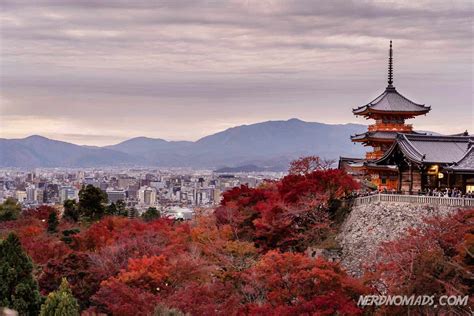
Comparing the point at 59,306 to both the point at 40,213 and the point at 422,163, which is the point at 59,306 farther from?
the point at 40,213

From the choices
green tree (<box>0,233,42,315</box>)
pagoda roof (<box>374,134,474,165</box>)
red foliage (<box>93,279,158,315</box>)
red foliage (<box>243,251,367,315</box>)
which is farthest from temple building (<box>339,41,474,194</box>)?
green tree (<box>0,233,42,315</box>)

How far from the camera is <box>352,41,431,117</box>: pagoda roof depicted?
115ft

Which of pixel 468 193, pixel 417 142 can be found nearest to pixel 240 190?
pixel 417 142

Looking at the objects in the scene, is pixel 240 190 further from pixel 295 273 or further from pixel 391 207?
pixel 295 273

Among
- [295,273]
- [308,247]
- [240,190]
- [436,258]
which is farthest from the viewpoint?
[240,190]

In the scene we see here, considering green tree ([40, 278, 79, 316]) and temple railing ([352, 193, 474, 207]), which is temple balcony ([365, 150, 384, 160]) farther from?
green tree ([40, 278, 79, 316])

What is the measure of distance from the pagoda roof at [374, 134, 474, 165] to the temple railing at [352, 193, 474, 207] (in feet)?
6.37

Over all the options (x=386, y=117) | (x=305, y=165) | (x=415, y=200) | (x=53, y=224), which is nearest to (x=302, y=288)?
(x=415, y=200)

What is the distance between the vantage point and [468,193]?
82.2 ft

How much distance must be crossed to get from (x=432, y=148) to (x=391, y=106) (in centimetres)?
814

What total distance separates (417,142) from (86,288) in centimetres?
1347

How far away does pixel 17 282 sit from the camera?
→ 21750 millimetres

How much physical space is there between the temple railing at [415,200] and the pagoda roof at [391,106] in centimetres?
893

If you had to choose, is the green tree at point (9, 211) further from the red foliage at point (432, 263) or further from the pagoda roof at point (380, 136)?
the red foliage at point (432, 263)
